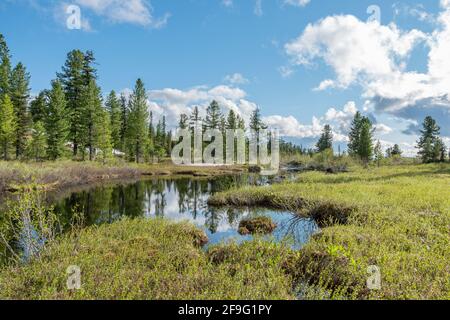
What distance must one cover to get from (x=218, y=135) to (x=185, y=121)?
42.9ft

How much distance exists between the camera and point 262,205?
62.6 ft

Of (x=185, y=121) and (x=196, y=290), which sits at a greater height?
(x=185, y=121)

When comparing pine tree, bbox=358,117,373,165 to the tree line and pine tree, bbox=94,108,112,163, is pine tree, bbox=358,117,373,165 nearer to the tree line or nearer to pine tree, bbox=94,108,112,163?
the tree line

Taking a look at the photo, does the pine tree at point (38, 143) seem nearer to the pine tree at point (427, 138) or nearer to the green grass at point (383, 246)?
the green grass at point (383, 246)

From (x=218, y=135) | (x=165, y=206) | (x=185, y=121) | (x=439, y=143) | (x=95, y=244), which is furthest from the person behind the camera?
(x=185, y=121)

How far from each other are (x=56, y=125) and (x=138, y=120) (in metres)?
18.0

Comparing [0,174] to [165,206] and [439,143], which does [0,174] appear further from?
[439,143]

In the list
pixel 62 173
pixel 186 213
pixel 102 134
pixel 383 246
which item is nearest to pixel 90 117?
pixel 102 134

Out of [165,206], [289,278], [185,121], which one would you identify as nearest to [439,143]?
[185,121]

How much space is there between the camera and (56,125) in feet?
135

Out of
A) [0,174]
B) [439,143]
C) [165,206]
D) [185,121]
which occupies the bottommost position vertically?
[165,206]

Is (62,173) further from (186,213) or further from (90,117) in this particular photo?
A: (186,213)

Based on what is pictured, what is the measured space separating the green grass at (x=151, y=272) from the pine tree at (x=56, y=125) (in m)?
37.5

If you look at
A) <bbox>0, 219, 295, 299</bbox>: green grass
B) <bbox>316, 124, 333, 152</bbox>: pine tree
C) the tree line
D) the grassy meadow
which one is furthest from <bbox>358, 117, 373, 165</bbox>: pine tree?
<bbox>0, 219, 295, 299</bbox>: green grass
